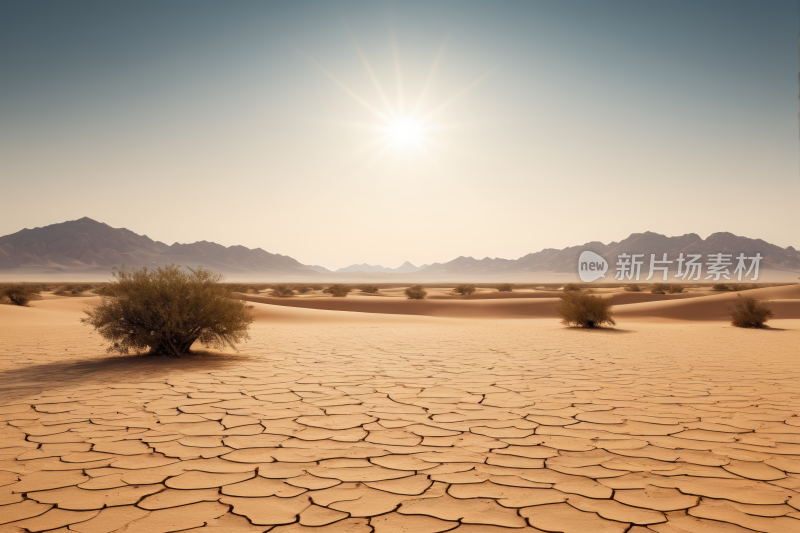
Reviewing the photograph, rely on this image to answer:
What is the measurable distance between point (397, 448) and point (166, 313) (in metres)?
5.76

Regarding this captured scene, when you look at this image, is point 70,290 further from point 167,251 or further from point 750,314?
point 167,251

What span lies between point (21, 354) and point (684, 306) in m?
25.3

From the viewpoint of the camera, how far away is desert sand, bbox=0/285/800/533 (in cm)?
270

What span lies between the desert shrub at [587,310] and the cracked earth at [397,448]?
7.78 metres

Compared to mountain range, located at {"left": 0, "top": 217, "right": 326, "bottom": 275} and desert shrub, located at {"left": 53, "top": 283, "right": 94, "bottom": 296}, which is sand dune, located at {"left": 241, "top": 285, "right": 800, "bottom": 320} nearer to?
desert shrub, located at {"left": 53, "top": 283, "right": 94, "bottom": 296}

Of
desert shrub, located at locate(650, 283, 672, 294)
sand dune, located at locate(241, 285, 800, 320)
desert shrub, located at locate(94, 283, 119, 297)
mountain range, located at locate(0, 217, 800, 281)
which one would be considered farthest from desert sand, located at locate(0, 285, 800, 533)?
mountain range, located at locate(0, 217, 800, 281)

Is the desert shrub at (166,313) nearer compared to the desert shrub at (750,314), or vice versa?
the desert shrub at (166,313)

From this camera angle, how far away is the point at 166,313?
8070mm

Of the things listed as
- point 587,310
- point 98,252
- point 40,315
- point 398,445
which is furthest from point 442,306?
point 98,252

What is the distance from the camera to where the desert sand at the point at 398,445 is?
2701 mm

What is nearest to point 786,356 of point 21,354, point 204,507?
point 204,507

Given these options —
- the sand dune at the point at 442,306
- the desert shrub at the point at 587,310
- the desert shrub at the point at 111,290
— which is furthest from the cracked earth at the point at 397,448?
the sand dune at the point at 442,306

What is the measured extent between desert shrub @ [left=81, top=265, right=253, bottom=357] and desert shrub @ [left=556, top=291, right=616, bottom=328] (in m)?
10.8

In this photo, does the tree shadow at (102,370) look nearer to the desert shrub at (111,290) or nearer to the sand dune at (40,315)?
the desert shrub at (111,290)
